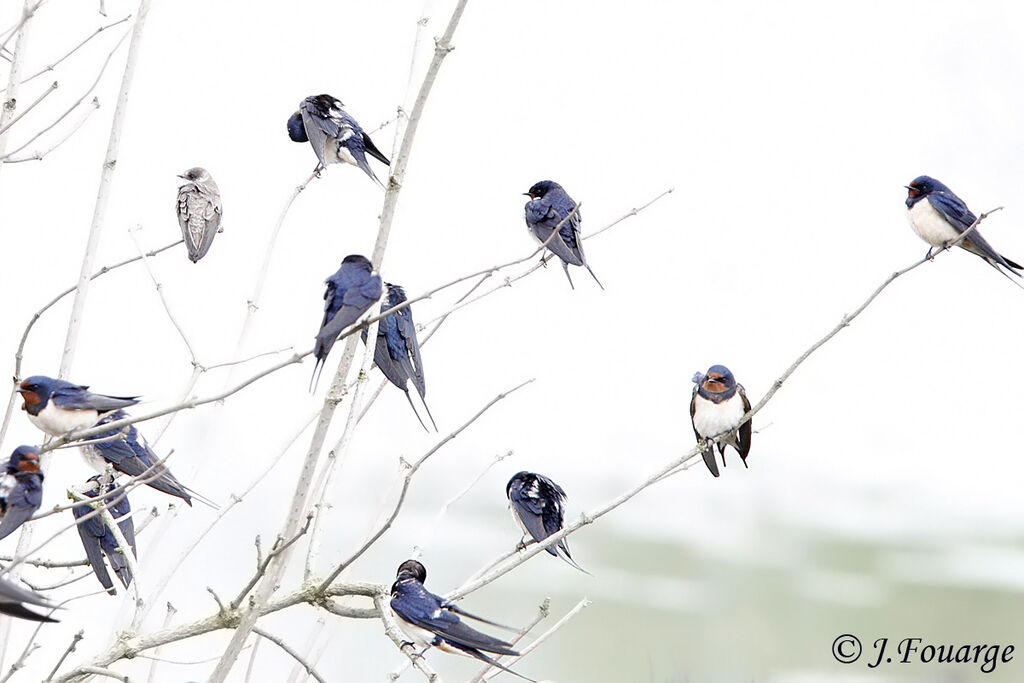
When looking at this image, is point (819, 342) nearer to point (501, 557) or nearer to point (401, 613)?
point (501, 557)

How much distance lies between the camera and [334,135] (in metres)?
2.53

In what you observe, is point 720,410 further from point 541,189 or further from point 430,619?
point 541,189

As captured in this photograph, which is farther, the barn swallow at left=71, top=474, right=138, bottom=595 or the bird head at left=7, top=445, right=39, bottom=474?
the barn swallow at left=71, top=474, right=138, bottom=595

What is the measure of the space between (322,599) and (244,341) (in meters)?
0.56

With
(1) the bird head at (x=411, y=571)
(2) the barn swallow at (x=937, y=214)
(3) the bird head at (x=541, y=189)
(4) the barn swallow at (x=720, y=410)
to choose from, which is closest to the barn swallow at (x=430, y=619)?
(1) the bird head at (x=411, y=571)

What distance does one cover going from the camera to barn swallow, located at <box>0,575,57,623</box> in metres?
0.90

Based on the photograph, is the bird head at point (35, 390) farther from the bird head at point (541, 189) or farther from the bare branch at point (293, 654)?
the bird head at point (541, 189)

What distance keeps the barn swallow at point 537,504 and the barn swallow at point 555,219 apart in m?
0.53

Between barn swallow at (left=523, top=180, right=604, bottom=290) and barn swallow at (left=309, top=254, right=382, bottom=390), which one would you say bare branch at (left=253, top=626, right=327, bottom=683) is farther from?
barn swallow at (left=523, top=180, right=604, bottom=290)

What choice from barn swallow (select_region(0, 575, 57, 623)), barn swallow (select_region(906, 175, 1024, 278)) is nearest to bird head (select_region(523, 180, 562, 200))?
barn swallow (select_region(906, 175, 1024, 278))

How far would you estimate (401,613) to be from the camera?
1890 mm

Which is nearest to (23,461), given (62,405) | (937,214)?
(62,405)

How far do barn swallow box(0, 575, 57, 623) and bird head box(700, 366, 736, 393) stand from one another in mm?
1692

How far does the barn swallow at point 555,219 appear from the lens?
105 inches
